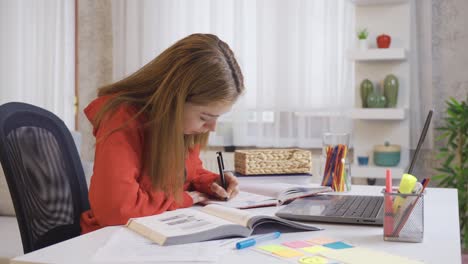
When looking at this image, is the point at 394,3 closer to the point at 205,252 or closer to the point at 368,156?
the point at 368,156

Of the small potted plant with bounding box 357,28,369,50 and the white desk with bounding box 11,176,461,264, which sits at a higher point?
the small potted plant with bounding box 357,28,369,50

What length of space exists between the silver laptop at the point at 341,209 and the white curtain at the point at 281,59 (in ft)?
7.04

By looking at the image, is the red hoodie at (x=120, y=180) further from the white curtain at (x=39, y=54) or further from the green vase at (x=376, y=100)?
the white curtain at (x=39, y=54)

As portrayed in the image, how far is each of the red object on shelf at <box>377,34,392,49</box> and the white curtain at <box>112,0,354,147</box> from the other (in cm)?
34

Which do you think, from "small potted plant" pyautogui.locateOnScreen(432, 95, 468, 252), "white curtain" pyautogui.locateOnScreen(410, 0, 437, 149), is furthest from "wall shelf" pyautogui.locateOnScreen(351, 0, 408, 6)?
"small potted plant" pyautogui.locateOnScreen(432, 95, 468, 252)

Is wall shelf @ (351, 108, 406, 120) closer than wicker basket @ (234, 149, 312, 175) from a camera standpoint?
No

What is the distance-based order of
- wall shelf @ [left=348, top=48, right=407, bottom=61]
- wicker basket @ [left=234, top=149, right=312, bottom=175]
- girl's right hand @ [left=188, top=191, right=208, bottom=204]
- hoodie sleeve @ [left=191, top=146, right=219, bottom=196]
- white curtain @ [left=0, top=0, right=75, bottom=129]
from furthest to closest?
1. white curtain @ [left=0, top=0, right=75, bottom=129]
2. wall shelf @ [left=348, top=48, right=407, bottom=61]
3. wicker basket @ [left=234, top=149, right=312, bottom=175]
4. hoodie sleeve @ [left=191, top=146, right=219, bottom=196]
5. girl's right hand @ [left=188, top=191, right=208, bottom=204]

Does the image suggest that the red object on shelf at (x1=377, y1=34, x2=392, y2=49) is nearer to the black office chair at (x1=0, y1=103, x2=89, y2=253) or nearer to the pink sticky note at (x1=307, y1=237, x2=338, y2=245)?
the black office chair at (x1=0, y1=103, x2=89, y2=253)

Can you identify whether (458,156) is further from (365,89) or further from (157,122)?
(157,122)

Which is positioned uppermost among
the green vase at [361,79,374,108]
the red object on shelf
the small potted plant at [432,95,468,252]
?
the red object on shelf

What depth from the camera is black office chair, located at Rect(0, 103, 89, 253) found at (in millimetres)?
1294

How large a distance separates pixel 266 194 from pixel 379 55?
1.87 m

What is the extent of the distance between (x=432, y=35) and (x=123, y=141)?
8.80ft

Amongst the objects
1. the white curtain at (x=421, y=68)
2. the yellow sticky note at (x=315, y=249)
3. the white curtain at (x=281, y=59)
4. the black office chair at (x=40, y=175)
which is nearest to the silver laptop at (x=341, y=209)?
the yellow sticky note at (x=315, y=249)
